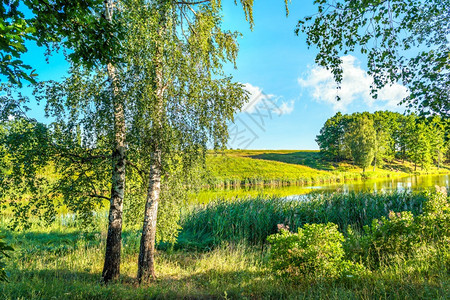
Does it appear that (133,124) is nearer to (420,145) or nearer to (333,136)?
(333,136)

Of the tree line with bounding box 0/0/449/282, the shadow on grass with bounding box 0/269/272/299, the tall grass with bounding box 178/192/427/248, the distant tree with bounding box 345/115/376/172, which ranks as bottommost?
the shadow on grass with bounding box 0/269/272/299

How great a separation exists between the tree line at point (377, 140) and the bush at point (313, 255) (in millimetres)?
44296

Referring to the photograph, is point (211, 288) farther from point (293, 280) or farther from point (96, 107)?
point (96, 107)

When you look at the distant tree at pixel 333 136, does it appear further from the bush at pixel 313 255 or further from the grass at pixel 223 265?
the bush at pixel 313 255

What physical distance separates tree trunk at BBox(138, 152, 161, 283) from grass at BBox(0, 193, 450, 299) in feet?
1.51

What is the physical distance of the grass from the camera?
14.3ft

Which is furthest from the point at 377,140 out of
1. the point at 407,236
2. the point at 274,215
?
Result: the point at 407,236

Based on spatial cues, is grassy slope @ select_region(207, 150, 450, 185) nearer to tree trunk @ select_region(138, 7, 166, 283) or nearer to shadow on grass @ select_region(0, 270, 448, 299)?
tree trunk @ select_region(138, 7, 166, 283)

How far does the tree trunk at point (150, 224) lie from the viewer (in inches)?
247

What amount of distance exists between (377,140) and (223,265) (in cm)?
5231

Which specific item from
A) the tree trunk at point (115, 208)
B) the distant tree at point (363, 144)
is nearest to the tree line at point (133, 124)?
the tree trunk at point (115, 208)

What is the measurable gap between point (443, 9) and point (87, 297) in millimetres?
11299

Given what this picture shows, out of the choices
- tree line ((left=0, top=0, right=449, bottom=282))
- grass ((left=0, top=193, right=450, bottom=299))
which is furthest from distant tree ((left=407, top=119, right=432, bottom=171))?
tree line ((left=0, top=0, right=449, bottom=282))

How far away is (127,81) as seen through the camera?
5508mm
